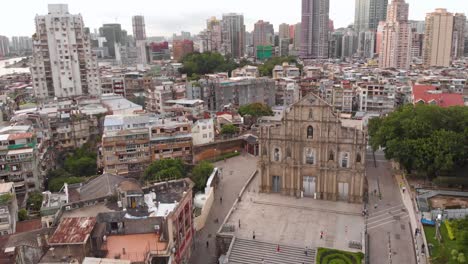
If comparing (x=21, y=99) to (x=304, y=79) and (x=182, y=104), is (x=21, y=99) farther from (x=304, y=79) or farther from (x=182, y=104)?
(x=304, y=79)

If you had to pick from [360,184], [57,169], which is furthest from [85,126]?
[360,184]

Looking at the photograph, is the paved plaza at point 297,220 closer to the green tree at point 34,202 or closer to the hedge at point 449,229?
the hedge at point 449,229

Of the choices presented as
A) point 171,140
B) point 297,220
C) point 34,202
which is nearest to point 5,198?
point 34,202

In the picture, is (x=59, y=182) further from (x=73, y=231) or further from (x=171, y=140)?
(x=73, y=231)

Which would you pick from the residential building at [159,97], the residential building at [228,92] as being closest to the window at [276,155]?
the residential building at [159,97]

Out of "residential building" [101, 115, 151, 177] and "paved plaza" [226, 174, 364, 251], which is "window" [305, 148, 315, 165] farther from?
"residential building" [101, 115, 151, 177]

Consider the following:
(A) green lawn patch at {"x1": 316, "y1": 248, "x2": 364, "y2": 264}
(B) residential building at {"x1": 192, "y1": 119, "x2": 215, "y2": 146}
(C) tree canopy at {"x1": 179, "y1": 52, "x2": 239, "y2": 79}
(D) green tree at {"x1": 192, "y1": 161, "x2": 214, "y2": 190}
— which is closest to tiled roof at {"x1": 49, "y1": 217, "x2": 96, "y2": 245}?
(A) green lawn patch at {"x1": 316, "y1": 248, "x2": 364, "y2": 264}
